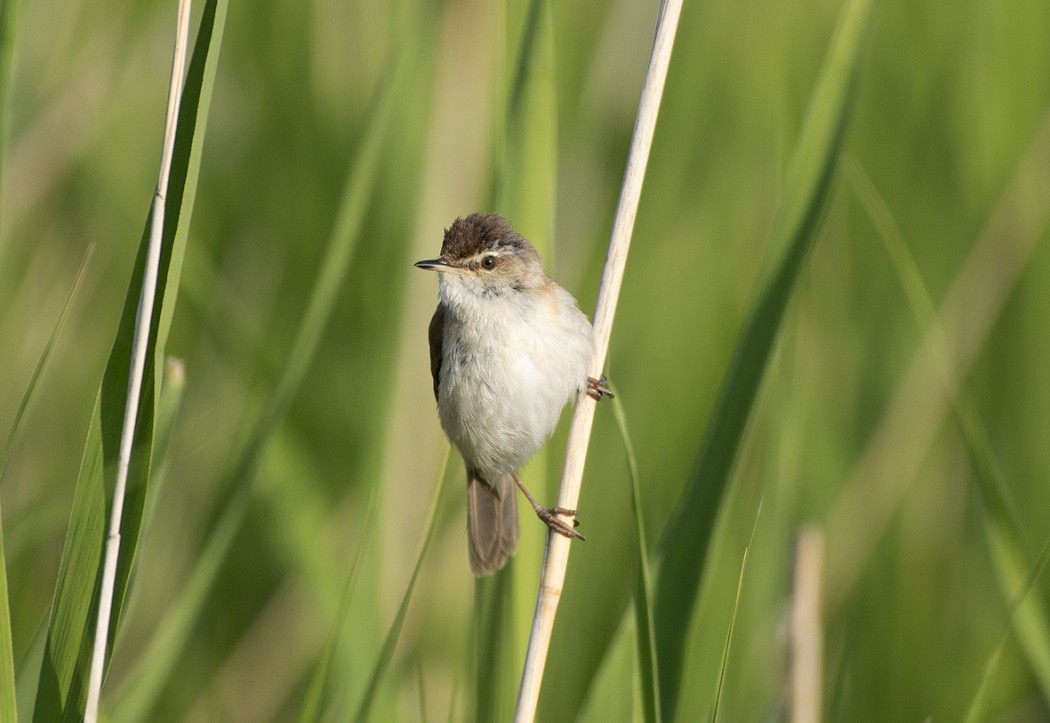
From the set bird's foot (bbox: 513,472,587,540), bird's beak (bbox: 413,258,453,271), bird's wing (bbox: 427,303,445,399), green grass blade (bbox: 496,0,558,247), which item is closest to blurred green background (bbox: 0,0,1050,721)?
bird's wing (bbox: 427,303,445,399)

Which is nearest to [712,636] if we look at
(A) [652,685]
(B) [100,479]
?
(A) [652,685]

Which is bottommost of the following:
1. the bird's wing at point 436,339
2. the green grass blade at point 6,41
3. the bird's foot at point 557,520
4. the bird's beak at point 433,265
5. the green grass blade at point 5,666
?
the green grass blade at point 5,666

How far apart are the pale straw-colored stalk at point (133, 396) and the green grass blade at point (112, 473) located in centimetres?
1

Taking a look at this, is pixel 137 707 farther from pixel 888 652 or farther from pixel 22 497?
pixel 888 652

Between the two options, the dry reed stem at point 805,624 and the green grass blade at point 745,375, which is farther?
the dry reed stem at point 805,624

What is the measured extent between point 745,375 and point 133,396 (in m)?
1.05

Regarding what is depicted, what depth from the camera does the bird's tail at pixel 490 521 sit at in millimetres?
2613

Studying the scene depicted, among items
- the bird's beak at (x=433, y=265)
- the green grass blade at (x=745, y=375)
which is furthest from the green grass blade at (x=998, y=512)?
the bird's beak at (x=433, y=265)

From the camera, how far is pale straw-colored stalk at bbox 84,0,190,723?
164 centimetres

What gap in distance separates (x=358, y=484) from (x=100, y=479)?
4.27ft

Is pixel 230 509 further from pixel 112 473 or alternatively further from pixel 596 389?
pixel 596 389

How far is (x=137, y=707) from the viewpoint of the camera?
2.02m

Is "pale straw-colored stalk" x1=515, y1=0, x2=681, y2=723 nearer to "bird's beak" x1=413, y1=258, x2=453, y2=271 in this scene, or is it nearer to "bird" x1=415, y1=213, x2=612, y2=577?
"bird" x1=415, y1=213, x2=612, y2=577

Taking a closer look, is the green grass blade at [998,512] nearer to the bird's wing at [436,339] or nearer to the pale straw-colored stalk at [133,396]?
the bird's wing at [436,339]
